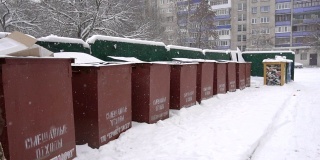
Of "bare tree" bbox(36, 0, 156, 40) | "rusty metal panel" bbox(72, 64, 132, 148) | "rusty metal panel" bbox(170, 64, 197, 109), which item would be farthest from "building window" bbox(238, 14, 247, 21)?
"rusty metal panel" bbox(72, 64, 132, 148)

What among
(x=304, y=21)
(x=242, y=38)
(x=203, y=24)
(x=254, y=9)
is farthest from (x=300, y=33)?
(x=203, y=24)

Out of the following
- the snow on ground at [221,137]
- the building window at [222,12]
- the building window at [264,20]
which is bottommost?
the snow on ground at [221,137]

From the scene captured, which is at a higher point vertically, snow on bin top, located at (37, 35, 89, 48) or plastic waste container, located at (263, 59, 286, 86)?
snow on bin top, located at (37, 35, 89, 48)

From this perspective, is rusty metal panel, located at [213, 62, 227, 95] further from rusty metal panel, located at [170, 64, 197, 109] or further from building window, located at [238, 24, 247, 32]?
building window, located at [238, 24, 247, 32]

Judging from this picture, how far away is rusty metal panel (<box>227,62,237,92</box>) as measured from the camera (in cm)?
1190

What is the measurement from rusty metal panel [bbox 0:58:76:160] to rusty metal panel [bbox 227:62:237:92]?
355 inches

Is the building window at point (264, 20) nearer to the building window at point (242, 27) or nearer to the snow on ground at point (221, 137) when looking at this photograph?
the building window at point (242, 27)

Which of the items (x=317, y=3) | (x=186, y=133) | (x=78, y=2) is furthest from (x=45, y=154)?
(x=317, y=3)

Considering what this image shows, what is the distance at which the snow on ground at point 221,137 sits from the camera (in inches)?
171

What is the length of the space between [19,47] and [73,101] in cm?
147

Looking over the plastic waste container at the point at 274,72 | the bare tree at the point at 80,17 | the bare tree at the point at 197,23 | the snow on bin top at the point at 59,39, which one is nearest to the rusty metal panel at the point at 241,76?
the plastic waste container at the point at 274,72

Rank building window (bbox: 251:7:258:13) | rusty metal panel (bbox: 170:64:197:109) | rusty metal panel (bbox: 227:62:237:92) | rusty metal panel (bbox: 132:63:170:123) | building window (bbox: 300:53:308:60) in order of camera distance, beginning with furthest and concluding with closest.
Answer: building window (bbox: 251:7:258:13)
building window (bbox: 300:53:308:60)
rusty metal panel (bbox: 227:62:237:92)
rusty metal panel (bbox: 170:64:197:109)
rusty metal panel (bbox: 132:63:170:123)

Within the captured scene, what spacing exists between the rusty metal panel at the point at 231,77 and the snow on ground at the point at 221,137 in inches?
150

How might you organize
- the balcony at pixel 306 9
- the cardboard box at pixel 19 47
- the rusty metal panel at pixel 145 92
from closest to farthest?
1. the cardboard box at pixel 19 47
2. the rusty metal panel at pixel 145 92
3. the balcony at pixel 306 9
